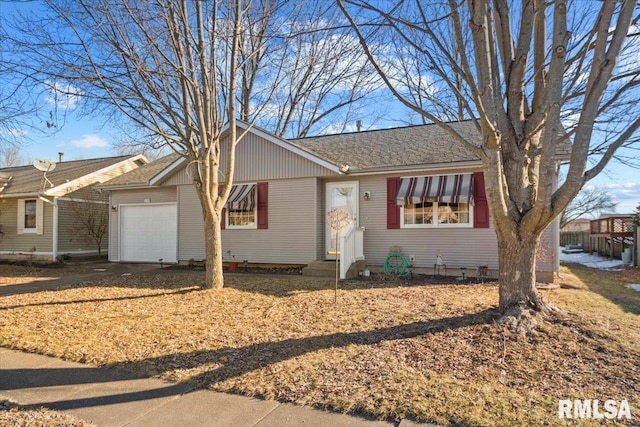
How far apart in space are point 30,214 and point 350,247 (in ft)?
46.3

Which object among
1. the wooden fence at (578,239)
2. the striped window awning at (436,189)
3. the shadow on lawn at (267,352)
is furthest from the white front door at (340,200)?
the wooden fence at (578,239)

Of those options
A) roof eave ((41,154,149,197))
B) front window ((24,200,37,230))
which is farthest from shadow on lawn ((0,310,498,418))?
front window ((24,200,37,230))

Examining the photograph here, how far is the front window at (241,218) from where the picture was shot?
12.6 meters

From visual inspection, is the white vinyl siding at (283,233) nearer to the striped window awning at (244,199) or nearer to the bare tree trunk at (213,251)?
the striped window awning at (244,199)

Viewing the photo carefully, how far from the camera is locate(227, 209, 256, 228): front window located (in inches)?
496

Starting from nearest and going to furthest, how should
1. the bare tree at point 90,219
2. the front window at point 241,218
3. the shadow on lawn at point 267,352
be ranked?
1. the shadow on lawn at point 267,352
2. the front window at point 241,218
3. the bare tree at point 90,219

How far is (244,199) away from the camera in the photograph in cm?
1234

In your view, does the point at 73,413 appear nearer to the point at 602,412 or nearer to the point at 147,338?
the point at 147,338

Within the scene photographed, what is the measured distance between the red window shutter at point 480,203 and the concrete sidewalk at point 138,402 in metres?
7.81

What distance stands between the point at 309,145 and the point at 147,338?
10.3m

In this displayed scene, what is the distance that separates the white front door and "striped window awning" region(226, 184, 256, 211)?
7.65ft

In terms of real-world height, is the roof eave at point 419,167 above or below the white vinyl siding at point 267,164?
below

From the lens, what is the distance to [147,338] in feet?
17.2

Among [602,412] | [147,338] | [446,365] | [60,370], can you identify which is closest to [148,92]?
[147,338]
